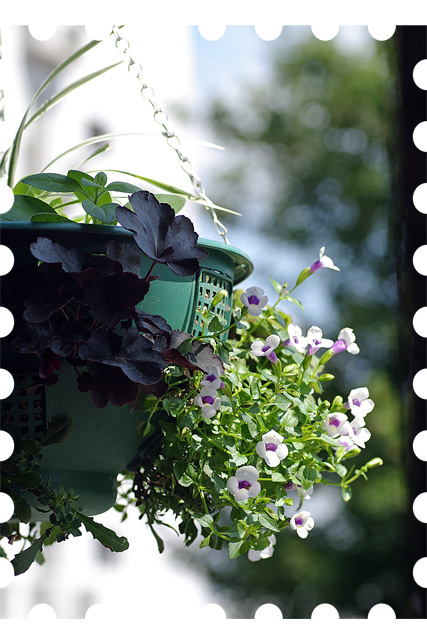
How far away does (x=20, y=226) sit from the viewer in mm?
565

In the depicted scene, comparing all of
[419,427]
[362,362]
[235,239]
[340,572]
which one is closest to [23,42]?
[235,239]

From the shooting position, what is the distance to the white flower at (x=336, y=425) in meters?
0.65

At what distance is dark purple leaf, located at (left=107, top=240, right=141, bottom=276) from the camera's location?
0.54 meters

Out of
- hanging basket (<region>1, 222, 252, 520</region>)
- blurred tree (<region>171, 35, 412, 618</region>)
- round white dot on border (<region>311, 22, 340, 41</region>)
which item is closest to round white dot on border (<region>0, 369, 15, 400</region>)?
hanging basket (<region>1, 222, 252, 520</region>)

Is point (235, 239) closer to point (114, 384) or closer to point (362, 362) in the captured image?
point (362, 362)

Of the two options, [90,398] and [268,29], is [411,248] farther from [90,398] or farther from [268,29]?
[90,398]

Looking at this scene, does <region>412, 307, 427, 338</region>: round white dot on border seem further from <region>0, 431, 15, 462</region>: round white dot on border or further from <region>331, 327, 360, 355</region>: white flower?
<region>0, 431, 15, 462</region>: round white dot on border

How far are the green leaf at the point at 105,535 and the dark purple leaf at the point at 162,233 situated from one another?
237 mm

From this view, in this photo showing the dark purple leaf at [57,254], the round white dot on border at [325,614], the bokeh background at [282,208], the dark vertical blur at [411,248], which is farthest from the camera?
the bokeh background at [282,208]

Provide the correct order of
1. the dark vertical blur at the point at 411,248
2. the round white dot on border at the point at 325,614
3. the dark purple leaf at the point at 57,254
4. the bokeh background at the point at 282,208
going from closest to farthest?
the dark purple leaf at the point at 57,254 < the round white dot on border at the point at 325,614 < the dark vertical blur at the point at 411,248 < the bokeh background at the point at 282,208

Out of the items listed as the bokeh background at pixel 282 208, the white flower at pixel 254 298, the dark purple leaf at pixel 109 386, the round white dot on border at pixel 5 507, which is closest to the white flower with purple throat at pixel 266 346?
the white flower at pixel 254 298

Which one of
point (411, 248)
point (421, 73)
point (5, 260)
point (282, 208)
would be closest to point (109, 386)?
point (5, 260)

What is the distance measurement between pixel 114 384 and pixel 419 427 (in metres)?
0.56

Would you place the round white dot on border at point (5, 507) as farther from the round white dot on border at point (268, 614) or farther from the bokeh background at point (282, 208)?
the bokeh background at point (282, 208)
